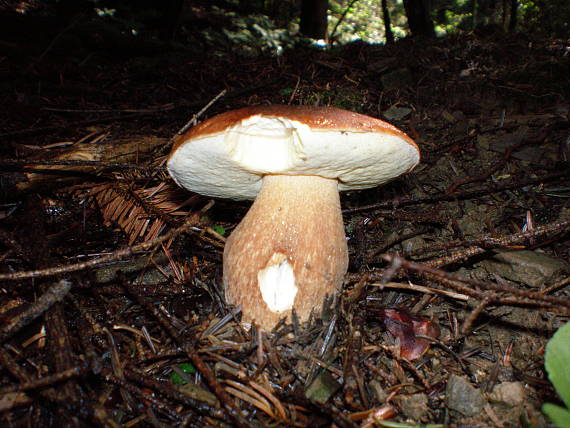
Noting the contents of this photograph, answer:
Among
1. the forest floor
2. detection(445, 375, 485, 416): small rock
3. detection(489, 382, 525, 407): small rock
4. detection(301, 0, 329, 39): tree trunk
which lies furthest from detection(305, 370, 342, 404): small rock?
detection(301, 0, 329, 39): tree trunk

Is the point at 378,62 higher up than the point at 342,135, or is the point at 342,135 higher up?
the point at 378,62

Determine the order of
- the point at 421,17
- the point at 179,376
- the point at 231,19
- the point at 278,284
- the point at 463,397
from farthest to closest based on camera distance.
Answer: the point at 231,19 < the point at 421,17 < the point at 278,284 < the point at 179,376 < the point at 463,397

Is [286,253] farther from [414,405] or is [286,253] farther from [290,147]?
[414,405]

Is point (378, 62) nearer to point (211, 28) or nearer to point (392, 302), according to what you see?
point (392, 302)

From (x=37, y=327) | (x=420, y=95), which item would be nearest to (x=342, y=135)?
(x=37, y=327)

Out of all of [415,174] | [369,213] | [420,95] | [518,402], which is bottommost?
[518,402]

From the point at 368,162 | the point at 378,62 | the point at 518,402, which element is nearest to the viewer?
the point at 518,402

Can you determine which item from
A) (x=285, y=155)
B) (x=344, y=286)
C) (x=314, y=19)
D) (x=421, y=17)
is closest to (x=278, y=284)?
(x=344, y=286)
